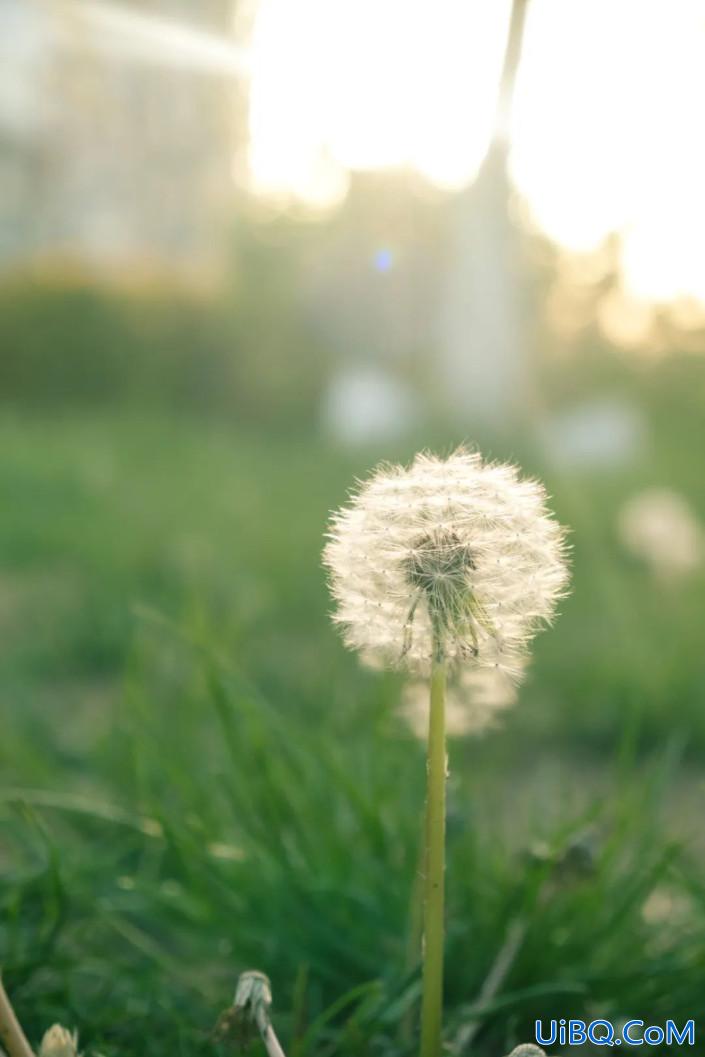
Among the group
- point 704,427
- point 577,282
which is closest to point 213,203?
point 577,282

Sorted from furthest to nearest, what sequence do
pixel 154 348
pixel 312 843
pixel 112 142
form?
pixel 112 142 < pixel 154 348 < pixel 312 843

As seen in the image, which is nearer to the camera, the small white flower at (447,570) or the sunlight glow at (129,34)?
the small white flower at (447,570)

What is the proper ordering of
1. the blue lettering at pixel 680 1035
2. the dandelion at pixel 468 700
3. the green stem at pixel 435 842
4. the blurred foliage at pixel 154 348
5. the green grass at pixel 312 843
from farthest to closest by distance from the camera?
1. the blurred foliage at pixel 154 348
2. the dandelion at pixel 468 700
3. the green grass at pixel 312 843
4. the blue lettering at pixel 680 1035
5. the green stem at pixel 435 842

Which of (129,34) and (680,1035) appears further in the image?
(129,34)

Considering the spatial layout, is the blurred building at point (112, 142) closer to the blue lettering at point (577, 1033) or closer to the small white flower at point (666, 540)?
the small white flower at point (666, 540)

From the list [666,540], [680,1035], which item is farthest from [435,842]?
[666,540]

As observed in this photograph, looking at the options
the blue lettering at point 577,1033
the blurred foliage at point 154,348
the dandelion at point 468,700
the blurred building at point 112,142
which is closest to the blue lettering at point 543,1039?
the blue lettering at point 577,1033

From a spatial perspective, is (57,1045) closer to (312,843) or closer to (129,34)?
(312,843)

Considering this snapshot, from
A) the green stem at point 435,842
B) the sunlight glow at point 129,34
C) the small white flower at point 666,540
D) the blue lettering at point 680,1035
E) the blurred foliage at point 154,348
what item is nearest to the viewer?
the green stem at point 435,842
